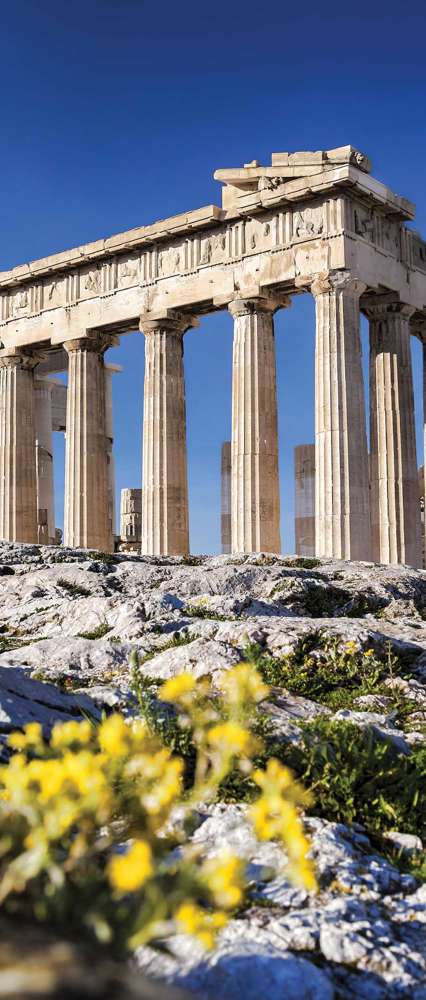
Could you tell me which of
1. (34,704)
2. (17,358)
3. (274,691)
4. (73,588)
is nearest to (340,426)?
(17,358)

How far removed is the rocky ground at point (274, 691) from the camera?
12.4 ft

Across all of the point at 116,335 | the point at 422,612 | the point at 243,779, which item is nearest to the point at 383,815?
the point at 243,779

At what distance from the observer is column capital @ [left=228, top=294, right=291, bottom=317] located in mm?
30203

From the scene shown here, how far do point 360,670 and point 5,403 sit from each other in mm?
31325

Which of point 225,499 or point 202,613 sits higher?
point 225,499

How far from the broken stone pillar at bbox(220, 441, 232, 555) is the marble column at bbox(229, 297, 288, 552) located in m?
16.4

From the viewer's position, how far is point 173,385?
3297 cm

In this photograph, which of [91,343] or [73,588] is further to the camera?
[91,343]

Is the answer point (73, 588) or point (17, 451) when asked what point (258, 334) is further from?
point (73, 588)

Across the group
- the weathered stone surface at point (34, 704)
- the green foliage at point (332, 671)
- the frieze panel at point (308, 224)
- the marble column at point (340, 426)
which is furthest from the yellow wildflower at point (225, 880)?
the frieze panel at point (308, 224)

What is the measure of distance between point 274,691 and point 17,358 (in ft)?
106

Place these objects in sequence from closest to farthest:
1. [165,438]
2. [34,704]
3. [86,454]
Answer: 1. [34,704]
2. [165,438]
3. [86,454]

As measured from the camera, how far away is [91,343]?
1379 inches

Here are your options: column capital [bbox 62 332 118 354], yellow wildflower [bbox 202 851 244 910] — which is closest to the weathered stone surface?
yellow wildflower [bbox 202 851 244 910]
